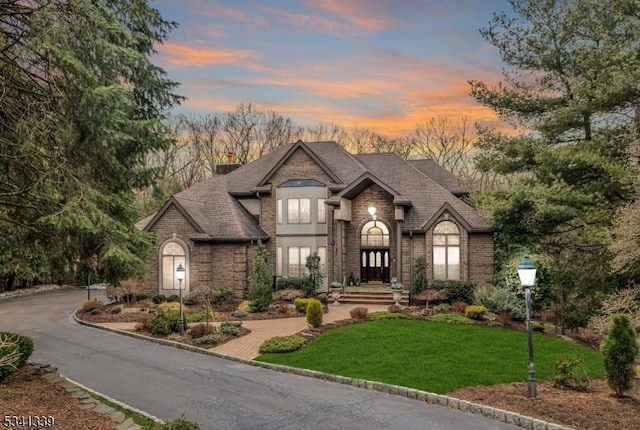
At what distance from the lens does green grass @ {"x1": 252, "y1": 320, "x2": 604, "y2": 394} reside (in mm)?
13468

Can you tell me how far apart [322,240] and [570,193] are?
48.3ft

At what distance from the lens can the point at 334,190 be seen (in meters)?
29.4

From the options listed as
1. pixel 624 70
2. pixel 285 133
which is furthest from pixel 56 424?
pixel 285 133

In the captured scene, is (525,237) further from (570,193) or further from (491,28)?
(491,28)

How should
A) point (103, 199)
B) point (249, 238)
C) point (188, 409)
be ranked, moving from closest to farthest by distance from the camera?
point (103, 199)
point (188, 409)
point (249, 238)

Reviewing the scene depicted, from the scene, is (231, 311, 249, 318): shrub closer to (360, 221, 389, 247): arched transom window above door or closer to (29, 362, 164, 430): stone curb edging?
(360, 221, 389, 247): arched transom window above door

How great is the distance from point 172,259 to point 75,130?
19.1 m

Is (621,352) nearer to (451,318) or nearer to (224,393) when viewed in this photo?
(451,318)

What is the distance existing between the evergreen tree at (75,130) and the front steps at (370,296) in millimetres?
16318

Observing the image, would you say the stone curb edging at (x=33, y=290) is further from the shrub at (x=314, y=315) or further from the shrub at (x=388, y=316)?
the shrub at (x=388, y=316)

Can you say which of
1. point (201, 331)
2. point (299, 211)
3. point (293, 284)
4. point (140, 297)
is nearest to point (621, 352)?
point (201, 331)

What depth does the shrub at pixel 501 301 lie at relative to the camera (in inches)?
834

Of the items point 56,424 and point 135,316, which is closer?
point 56,424

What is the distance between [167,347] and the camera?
1792cm
